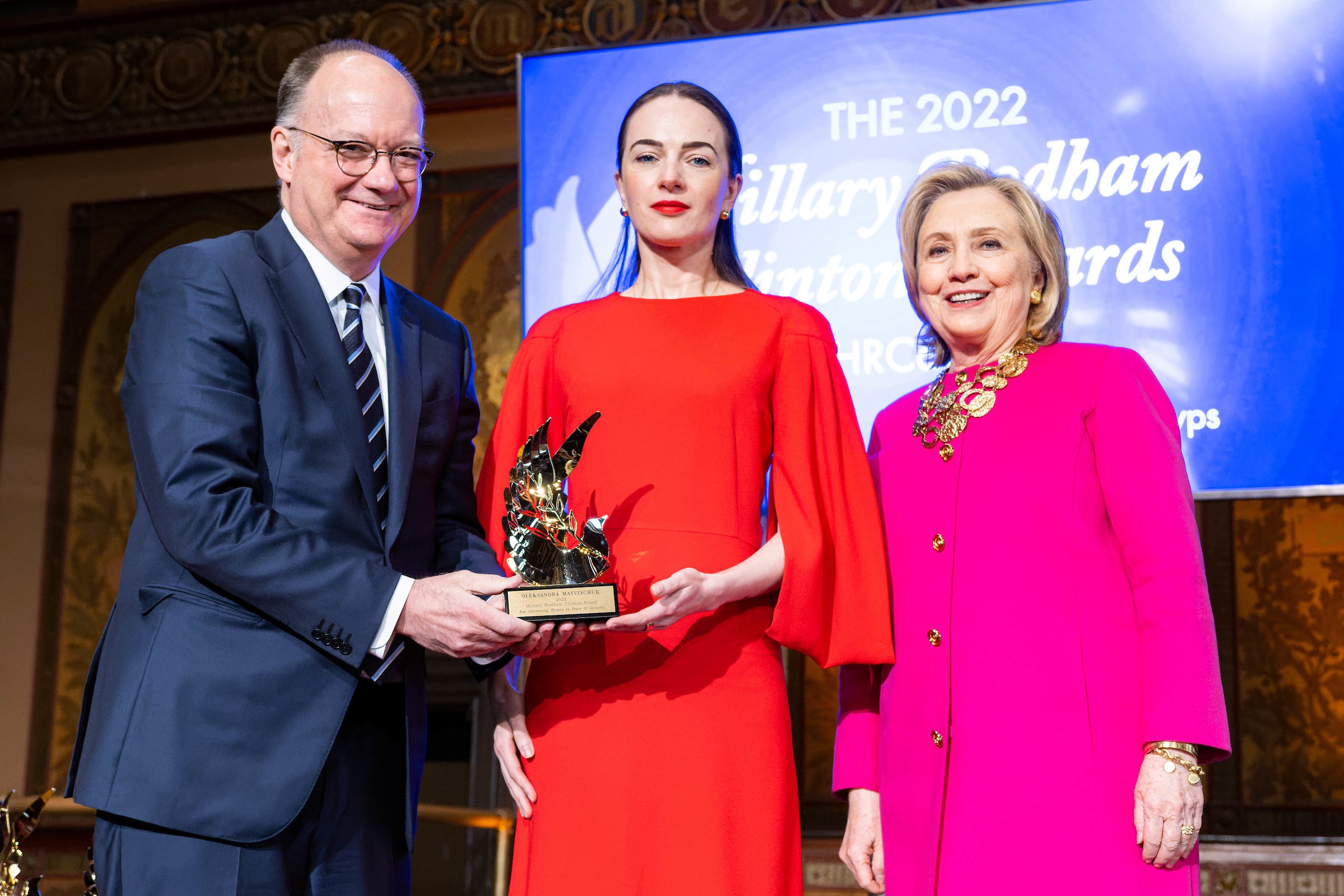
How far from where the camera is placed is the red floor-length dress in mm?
1826

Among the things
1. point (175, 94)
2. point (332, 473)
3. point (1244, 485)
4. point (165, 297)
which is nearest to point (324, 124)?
point (165, 297)

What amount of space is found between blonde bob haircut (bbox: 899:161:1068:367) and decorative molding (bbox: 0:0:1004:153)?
270 cm

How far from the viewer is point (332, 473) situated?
178 cm

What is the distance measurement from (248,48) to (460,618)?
173 inches

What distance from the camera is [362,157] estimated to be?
6.40ft

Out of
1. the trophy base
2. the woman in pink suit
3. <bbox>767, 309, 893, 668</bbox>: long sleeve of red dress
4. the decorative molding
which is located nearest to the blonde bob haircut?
the woman in pink suit

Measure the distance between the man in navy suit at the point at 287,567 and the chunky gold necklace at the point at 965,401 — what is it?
0.69 meters

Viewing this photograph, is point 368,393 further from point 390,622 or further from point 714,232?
point 714,232

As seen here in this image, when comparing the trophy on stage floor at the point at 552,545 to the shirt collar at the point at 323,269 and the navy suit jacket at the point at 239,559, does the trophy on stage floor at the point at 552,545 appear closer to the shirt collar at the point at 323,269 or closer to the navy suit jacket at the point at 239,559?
the navy suit jacket at the point at 239,559

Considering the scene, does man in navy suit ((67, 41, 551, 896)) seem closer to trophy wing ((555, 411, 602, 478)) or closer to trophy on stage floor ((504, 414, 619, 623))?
trophy on stage floor ((504, 414, 619, 623))

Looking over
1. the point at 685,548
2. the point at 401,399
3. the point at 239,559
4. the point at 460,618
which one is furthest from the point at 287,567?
the point at 685,548

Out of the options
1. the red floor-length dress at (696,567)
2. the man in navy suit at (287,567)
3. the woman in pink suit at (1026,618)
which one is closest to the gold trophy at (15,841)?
the man in navy suit at (287,567)

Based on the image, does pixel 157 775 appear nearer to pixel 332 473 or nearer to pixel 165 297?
pixel 332 473

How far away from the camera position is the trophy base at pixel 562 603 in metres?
1.69
